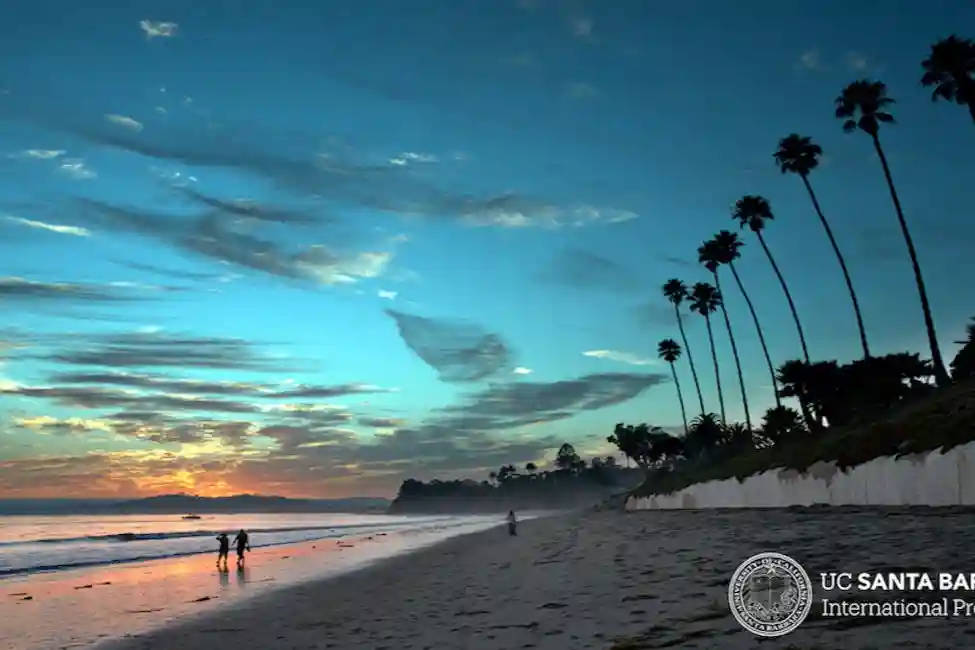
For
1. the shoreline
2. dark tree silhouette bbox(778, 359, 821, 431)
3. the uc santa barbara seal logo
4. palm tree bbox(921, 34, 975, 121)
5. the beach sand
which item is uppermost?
palm tree bbox(921, 34, 975, 121)

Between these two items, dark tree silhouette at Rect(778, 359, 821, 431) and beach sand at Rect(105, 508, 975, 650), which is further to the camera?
dark tree silhouette at Rect(778, 359, 821, 431)

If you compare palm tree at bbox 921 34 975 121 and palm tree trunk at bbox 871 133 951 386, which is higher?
palm tree at bbox 921 34 975 121

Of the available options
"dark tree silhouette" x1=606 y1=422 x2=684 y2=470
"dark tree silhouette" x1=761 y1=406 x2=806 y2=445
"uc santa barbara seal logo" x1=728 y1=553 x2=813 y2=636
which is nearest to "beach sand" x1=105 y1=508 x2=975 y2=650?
"uc santa barbara seal logo" x1=728 y1=553 x2=813 y2=636

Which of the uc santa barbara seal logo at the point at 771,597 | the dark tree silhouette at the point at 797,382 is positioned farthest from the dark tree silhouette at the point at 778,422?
the uc santa barbara seal logo at the point at 771,597

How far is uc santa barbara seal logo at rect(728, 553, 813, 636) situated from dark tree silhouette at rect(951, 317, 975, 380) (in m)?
42.6

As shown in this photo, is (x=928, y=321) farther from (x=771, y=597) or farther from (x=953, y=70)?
(x=771, y=597)

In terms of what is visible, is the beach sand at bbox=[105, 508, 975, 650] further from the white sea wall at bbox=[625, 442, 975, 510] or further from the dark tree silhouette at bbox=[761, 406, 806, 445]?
the dark tree silhouette at bbox=[761, 406, 806, 445]

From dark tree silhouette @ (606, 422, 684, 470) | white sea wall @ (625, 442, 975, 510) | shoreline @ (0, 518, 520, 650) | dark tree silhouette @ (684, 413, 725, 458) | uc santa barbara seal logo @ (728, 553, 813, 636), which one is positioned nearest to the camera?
uc santa barbara seal logo @ (728, 553, 813, 636)

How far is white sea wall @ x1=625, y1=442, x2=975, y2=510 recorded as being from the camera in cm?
2233

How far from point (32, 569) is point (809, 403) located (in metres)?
55.6

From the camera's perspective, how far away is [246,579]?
31203 millimetres

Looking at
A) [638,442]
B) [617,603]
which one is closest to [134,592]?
[617,603]

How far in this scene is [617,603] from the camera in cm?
1222

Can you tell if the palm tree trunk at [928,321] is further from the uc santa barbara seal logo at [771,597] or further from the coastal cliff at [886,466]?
the uc santa barbara seal logo at [771,597]
